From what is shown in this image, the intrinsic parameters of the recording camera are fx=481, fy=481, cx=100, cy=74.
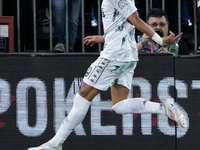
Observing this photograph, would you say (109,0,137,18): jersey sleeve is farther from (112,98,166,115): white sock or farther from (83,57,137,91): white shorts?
(112,98,166,115): white sock

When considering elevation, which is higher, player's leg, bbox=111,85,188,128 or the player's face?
the player's face

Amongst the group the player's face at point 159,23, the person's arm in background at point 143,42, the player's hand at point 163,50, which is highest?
the player's face at point 159,23

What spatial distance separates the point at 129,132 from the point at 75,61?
93cm

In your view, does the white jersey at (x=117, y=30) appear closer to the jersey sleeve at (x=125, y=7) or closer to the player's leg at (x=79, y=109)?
the jersey sleeve at (x=125, y=7)

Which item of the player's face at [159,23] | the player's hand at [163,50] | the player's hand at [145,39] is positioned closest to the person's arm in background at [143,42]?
the player's hand at [145,39]

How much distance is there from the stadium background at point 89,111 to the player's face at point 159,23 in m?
0.65

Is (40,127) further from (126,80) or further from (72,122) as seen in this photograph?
(126,80)

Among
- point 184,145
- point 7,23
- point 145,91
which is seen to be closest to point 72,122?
point 145,91

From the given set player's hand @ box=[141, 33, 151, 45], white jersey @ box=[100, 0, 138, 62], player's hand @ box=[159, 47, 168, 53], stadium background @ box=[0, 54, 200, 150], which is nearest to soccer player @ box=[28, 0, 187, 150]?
white jersey @ box=[100, 0, 138, 62]

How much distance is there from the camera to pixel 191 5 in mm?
6500

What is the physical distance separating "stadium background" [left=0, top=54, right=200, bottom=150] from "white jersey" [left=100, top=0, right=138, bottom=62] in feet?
2.36

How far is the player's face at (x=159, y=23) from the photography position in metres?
5.52

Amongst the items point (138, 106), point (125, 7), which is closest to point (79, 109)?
point (138, 106)

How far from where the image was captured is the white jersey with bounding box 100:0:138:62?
425cm
